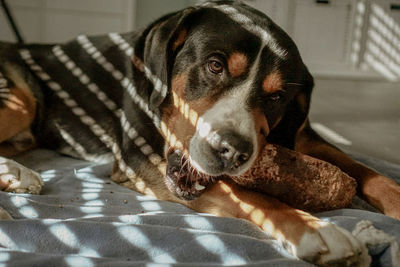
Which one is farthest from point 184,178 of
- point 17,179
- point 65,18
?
point 65,18

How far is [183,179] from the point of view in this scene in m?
1.94

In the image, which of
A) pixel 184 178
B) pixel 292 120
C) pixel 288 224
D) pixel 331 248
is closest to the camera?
pixel 331 248

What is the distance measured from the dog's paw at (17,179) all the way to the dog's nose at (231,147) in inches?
35.4

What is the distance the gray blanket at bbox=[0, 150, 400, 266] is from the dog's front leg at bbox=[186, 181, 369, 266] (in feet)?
0.16

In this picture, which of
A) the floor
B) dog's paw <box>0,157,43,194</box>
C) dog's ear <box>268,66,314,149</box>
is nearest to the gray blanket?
dog's paw <box>0,157,43,194</box>

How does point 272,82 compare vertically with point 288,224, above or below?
above

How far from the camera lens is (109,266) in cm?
132

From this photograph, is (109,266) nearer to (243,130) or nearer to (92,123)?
(243,130)

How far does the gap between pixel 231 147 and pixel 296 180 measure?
1.11 feet

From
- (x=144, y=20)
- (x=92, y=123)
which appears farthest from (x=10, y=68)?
(x=144, y=20)

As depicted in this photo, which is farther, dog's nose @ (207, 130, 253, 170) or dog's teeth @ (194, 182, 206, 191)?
dog's teeth @ (194, 182, 206, 191)

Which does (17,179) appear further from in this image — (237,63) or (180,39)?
(237,63)

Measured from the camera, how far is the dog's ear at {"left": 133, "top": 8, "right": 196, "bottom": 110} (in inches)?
78.4

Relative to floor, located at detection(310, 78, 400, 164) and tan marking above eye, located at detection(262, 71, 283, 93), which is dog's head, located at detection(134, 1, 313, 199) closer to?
tan marking above eye, located at detection(262, 71, 283, 93)
